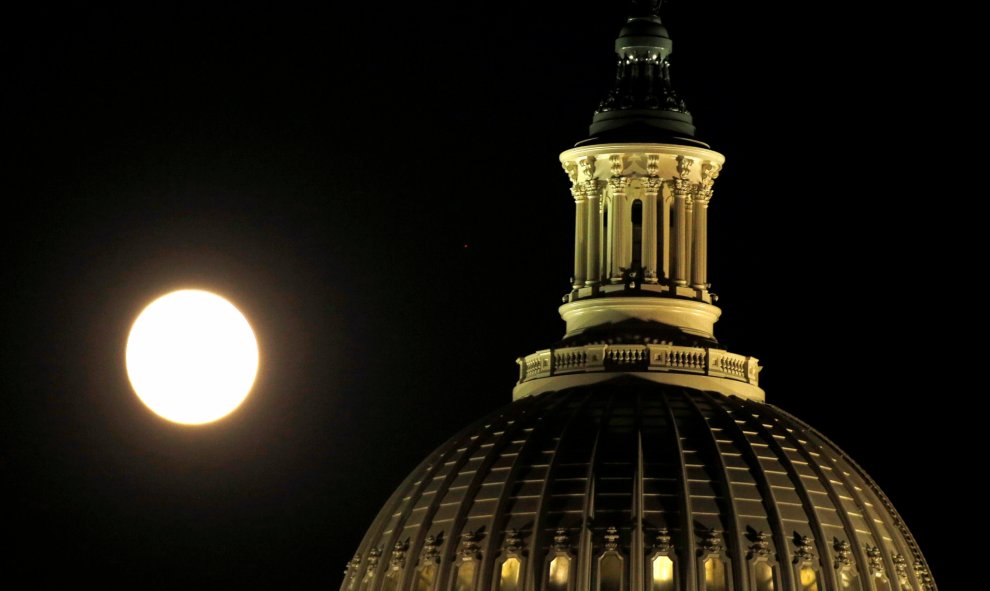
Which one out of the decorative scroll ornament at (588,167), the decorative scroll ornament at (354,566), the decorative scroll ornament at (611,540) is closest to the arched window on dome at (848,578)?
the decorative scroll ornament at (611,540)

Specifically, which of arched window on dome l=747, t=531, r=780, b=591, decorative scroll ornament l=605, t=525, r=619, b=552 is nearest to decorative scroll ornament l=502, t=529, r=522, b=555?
decorative scroll ornament l=605, t=525, r=619, b=552

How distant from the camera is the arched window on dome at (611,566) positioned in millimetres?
89438

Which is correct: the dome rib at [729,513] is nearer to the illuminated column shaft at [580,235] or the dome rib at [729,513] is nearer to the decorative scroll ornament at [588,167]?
the illuminated column shaft at [580,235]

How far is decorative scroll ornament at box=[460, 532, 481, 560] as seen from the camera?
90375 mm

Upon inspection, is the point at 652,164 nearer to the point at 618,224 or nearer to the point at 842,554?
the point at 618,224

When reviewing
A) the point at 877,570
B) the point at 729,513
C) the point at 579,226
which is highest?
the point at 579,226

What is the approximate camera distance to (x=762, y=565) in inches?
3504

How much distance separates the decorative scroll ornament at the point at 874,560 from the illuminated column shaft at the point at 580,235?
34.6 feet

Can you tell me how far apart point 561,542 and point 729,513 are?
4.19 meters

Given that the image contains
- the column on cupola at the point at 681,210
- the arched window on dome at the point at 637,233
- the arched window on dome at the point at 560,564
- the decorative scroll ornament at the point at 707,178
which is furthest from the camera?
the decorative scroll ornament at the point at 707,178

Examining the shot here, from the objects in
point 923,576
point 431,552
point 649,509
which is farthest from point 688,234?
point 431,552

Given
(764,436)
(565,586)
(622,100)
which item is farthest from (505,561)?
(622,100)

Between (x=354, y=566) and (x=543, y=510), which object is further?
(x=354, y=566)

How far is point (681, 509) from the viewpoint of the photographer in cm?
8950
